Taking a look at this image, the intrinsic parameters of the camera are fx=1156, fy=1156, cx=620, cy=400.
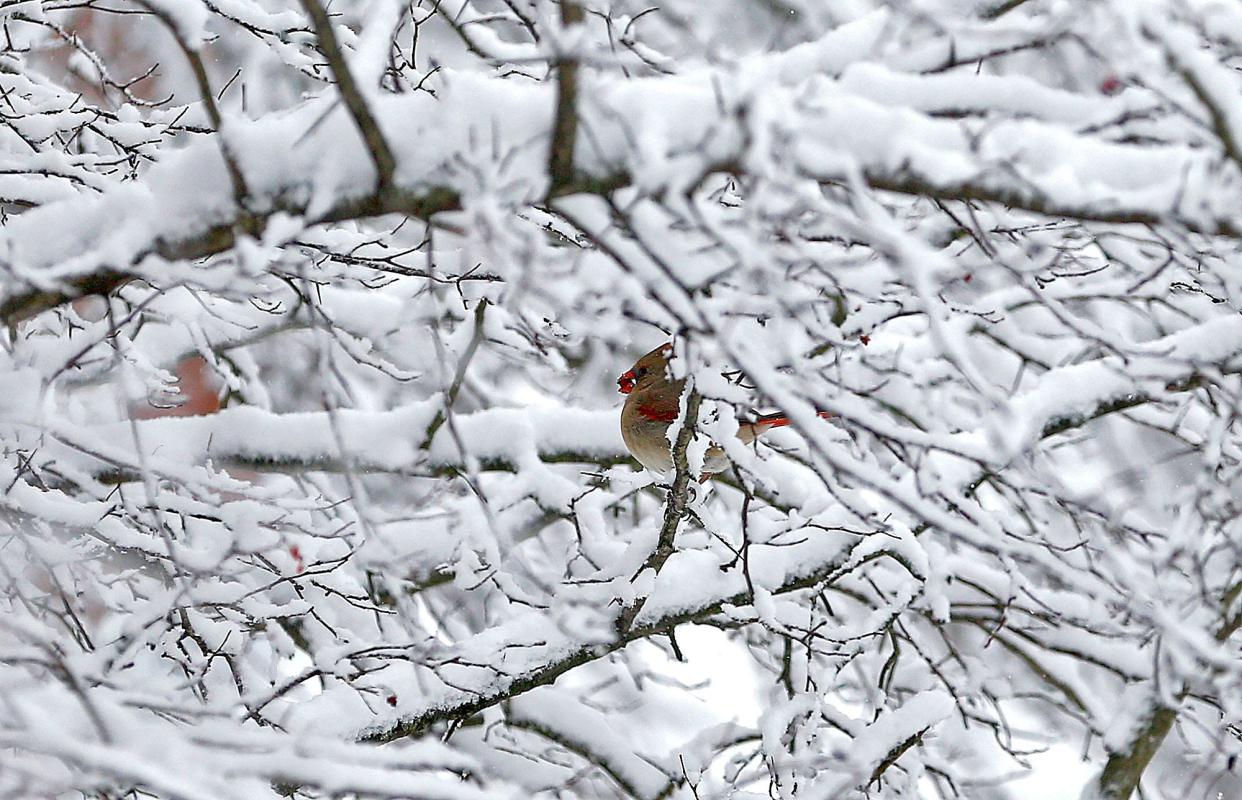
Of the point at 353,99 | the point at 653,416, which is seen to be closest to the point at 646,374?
the point at 653,416

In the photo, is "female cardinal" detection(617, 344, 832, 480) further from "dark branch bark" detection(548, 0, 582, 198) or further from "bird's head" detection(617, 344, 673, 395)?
"dark branch bark" detection(548, 0, 582, 198)

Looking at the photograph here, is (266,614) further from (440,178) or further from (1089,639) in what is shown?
(1089,639)

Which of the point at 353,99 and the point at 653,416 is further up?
the point at 653,416

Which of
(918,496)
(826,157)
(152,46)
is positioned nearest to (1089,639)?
(918,496)

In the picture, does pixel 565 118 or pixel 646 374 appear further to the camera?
pixel 646 374

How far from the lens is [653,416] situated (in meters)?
3.91

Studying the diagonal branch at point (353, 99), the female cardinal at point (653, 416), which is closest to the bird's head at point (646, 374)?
the female cardinal at point (653, 416)

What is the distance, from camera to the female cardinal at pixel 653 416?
3.83m

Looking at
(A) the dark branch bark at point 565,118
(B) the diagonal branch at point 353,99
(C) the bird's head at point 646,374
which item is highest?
(C) the bird's head at point 646,374

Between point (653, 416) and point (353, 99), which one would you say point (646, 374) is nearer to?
point (653, 416)

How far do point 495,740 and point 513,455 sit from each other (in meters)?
1.37

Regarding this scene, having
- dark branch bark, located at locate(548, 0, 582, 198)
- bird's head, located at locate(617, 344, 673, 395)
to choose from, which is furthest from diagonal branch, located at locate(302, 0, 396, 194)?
bird's head, located at locate(617, 344, 673, 395)

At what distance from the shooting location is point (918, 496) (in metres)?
2.06

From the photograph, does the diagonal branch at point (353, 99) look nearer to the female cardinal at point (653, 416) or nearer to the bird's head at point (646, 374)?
the female cardinal at point (653, 416)
